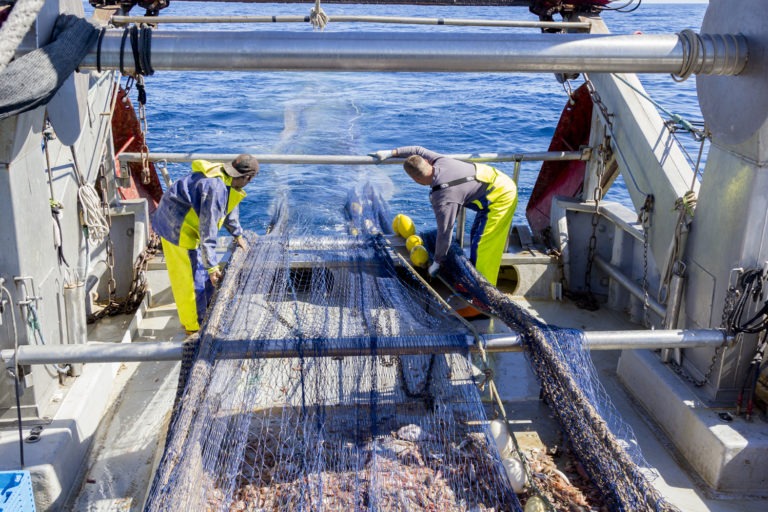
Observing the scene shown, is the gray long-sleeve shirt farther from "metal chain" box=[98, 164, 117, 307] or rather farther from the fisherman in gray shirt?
"metal chain" box=[98, 164, 117, 307]

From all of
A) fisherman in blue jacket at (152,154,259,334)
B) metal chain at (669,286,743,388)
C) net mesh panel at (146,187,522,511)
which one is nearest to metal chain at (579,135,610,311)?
metal chain at (669,286,743,388)

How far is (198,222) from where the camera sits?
5.35 metres

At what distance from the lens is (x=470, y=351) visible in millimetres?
3693

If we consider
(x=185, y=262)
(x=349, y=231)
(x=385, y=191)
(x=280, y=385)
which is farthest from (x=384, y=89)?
(x=280, y=385)

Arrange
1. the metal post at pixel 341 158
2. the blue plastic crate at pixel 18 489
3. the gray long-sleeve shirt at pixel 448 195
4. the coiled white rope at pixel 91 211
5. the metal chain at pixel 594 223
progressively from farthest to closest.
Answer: the metal chain at pixel 594 223, the metal post at pixel 341 158, the gray long-sleeve shirt at pixel 448 195, the coiled white rope at pixel 91 211, the blue plastic crate at pixel 18 489

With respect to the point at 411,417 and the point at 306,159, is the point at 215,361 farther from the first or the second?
the point at 306,159

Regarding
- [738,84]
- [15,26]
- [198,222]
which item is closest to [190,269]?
[198,222]

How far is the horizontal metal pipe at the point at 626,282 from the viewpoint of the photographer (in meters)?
5.03

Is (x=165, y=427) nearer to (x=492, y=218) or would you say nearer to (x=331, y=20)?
(x=492, y=218)

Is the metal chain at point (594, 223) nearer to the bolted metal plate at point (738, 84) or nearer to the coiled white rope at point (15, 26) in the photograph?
the bolted metal plate at point (738, 84)

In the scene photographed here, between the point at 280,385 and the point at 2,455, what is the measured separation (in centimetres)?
155

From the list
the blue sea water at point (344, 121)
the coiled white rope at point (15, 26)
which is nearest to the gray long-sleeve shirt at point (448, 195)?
the blue sea water at point (344, 121)

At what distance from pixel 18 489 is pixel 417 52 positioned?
2.74m

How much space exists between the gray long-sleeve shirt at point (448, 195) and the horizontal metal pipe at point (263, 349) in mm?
1682
